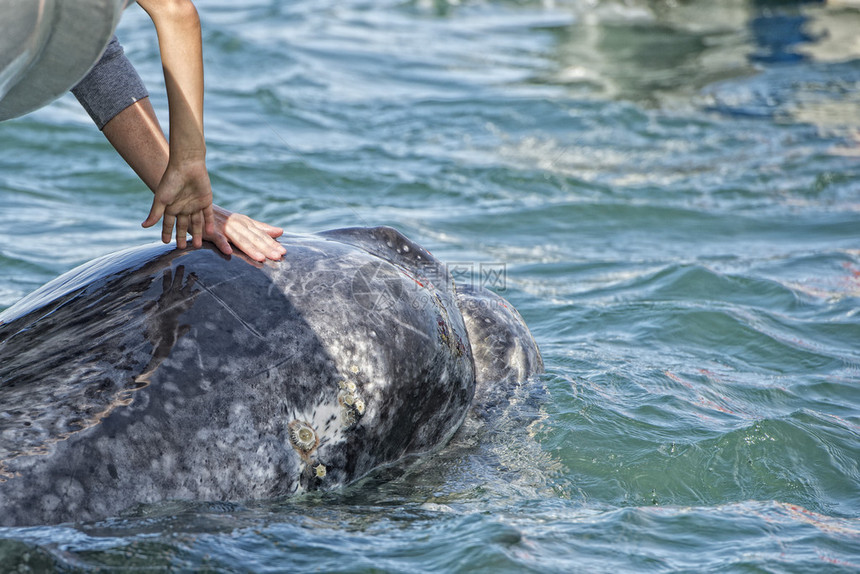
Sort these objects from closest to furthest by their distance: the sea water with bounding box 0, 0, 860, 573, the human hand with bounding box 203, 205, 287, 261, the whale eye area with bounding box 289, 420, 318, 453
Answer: the sea water with bounding box 0, 0, 860, 573 → the whale eye area with bounding box 289, 420, 318, 453 → the human hand with bounding box 203, 205, 287, 261

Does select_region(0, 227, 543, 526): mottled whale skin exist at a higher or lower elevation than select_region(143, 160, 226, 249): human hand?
lower

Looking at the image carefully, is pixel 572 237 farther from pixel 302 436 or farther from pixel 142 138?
pixel 302 436

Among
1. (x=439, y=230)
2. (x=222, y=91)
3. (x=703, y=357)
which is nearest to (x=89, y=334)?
(x=703, y=357)

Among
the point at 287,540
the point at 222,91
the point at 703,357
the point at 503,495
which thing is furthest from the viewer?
the point at 222,91

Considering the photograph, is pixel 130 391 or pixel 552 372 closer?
pixel 130 391

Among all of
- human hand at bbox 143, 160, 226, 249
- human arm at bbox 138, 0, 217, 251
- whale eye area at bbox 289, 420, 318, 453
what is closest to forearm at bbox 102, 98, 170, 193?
human hand at bbox 143, 160, 226, 249

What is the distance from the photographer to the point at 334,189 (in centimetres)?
803

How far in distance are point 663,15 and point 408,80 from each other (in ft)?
21.5

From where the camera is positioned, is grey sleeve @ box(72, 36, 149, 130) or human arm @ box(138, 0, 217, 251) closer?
human arm @ box(138, 0, 217, 251)

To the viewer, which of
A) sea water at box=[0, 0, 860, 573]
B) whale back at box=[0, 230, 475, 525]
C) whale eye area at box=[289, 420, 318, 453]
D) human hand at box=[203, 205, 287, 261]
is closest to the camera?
whale back at box=[0, 230, 475, 525]

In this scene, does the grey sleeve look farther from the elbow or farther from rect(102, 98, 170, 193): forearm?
the elbow

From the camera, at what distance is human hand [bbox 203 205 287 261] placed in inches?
127

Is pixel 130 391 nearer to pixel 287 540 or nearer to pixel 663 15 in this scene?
pixel 287 540

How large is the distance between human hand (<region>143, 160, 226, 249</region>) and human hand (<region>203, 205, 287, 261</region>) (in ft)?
0.09
